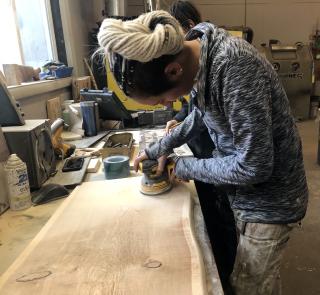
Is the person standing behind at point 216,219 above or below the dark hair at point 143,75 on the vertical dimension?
below

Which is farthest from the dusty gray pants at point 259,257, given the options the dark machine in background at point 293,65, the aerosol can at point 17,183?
the dark machine in background at point 293,65

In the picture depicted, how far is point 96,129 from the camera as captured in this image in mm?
1953

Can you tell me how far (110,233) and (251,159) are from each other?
1.31 feet

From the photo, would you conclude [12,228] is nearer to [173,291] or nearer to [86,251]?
[86,251]

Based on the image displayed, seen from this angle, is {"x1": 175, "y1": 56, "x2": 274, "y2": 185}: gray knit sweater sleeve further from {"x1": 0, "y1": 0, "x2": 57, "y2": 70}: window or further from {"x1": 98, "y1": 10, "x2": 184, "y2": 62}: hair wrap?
{"x1": 0, "y1": 0, "x2": 57, "y2": 70}: window

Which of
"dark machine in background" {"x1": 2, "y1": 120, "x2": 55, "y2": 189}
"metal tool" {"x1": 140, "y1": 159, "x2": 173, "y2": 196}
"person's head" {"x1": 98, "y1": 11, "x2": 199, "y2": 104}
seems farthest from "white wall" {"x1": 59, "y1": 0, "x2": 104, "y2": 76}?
"person's head" {"x1": 98, "y1": 11, "x2": 199, "y2": 104}

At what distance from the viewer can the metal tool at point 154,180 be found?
103 centimetres

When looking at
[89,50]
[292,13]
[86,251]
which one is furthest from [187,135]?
[292,13]

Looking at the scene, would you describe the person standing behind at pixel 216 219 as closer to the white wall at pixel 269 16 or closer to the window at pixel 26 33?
the window at pixel 26 33

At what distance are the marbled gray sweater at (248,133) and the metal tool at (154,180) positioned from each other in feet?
0.25

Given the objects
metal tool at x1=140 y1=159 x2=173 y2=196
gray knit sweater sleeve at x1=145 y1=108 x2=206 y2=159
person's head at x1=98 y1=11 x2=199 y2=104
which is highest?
person's head at x1=98 y1=11 x2=199 y2=104

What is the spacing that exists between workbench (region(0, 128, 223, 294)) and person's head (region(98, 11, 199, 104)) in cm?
38

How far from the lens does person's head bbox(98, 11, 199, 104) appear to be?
2.32 ft

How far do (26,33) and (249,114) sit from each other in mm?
2233
